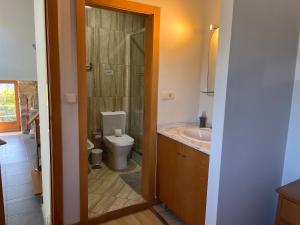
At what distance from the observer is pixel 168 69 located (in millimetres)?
2311

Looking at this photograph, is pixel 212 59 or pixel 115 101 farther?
pixel 115 101

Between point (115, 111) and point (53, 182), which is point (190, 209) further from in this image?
point (115, 111)

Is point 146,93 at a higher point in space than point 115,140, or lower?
higher

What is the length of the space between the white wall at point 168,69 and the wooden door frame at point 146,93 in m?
0.05

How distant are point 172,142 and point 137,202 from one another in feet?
2.82

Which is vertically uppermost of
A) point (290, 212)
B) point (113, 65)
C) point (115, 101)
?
point (113, 65)

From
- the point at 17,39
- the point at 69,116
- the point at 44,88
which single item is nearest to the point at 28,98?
the point at 17,39

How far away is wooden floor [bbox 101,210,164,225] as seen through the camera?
2.19 m

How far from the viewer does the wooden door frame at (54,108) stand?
1.56 metres

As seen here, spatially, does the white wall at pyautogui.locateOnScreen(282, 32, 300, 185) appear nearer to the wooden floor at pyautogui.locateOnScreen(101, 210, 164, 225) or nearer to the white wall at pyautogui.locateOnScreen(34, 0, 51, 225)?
the wooden floor at pyautogui.locateOnScreen(101, 210, 164, 225)

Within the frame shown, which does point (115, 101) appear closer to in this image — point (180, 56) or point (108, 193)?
point (108, 193)

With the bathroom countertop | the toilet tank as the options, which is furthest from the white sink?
the toilet tank

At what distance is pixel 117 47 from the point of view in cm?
360

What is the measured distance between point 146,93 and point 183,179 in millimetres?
913
